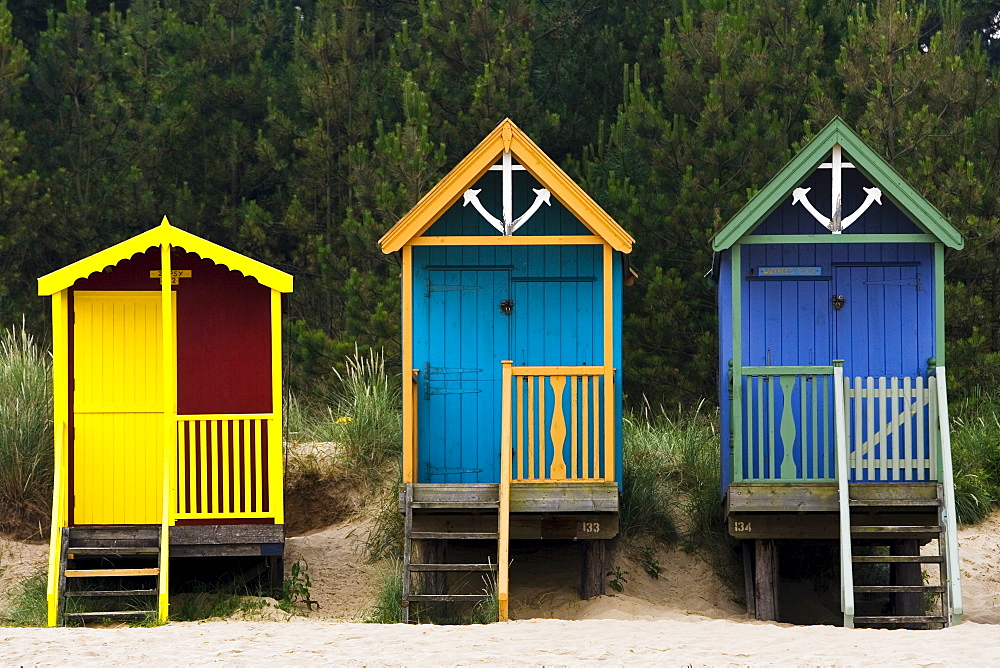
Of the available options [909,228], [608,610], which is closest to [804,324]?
[909,228]

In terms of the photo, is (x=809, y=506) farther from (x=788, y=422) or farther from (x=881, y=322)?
(x=881, y=322)

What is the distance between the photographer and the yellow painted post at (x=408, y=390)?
38.9 feet

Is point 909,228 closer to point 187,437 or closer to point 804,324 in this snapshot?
point 804,324

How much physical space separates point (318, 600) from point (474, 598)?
2.29 m

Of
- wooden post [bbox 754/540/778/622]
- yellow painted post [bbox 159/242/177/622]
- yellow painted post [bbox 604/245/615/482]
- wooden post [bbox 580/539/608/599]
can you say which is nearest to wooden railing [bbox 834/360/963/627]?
wooden post [bbox 754/540/778/622]

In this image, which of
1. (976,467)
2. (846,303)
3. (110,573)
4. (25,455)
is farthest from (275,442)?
(976,467)

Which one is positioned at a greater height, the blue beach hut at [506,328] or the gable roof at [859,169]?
the gable roof at [859,169]

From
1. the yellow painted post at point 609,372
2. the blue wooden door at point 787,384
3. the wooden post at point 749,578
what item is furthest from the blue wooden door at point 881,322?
the yellow painted post at point 609,372

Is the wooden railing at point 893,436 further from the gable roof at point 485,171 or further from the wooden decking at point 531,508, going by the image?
the gable roof at point 485,171

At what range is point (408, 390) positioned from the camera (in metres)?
11.9

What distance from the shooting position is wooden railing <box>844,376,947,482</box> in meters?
11.4

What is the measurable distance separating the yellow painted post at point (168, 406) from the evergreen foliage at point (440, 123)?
6.18 m

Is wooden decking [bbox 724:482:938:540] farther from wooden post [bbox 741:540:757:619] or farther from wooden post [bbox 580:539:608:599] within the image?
wooden post [bbox 580:539:608:599]

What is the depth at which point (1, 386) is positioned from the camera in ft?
47.7
